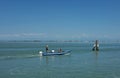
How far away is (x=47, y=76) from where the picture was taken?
20984 millimetres

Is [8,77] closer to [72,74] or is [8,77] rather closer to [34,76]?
[34,76]

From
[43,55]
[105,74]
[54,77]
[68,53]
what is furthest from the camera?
[68,53]

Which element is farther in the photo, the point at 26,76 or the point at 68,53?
the point at 68,53

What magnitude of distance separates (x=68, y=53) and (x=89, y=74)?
24.7 m

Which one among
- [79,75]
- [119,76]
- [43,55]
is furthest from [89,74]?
[43,55]

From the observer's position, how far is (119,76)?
68.3ft

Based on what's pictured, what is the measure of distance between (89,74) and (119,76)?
8.78 ft

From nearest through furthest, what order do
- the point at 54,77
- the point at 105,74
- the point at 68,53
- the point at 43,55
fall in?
1. the point at 54,77
2. the point at 105,74
3. the point at 43,55
4. the point at 68,53

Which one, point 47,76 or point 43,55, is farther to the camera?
point 43,55

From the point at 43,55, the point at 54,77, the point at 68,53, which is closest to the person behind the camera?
the point at 54,77

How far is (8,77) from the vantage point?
20.6 meters

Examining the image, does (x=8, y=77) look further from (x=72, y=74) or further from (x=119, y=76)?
(x=119, y=76)

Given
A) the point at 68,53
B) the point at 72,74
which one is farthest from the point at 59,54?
the point at 72,74

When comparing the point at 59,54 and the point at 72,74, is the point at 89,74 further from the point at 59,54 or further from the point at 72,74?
the point at 59,54
